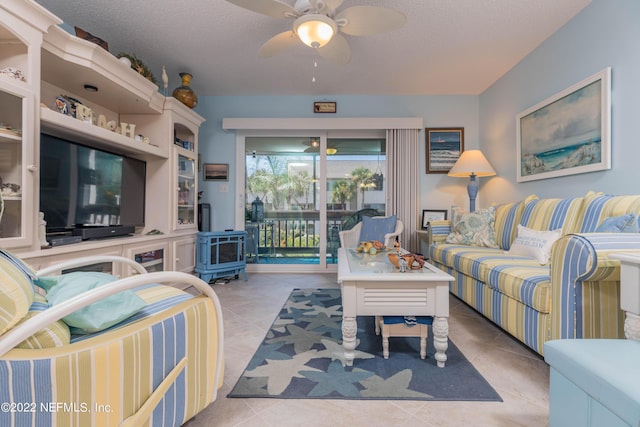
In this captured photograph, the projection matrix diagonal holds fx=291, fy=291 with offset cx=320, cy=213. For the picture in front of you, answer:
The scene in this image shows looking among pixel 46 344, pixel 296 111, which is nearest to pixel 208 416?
pixel 46 344

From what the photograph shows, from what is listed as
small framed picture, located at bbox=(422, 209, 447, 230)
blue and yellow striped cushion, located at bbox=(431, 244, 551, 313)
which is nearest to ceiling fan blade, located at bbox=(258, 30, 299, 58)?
blue and yellow striped cushion, located at bbox=(431, 244, 551, 313)

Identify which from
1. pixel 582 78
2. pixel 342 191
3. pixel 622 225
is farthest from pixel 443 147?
pixel 622 225

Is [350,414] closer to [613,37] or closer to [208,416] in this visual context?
[208,416]

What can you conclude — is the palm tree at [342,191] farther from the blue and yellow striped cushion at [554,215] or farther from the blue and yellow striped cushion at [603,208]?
the blue and yellow striped cushion at [603,208]

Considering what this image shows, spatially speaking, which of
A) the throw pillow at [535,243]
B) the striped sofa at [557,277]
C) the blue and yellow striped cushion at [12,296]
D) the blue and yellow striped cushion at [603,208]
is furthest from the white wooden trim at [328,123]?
the blue and yellow striped cushion at [12,296]

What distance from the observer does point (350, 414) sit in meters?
1.20

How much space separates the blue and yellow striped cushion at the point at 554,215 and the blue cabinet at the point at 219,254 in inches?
115

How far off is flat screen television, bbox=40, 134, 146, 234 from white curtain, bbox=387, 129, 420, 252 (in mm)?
→ 2969

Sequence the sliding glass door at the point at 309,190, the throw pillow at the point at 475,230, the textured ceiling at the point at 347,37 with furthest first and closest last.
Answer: the sliding glass door at the point at 309,190 < the throw pillow at the point at 475,230 < the textured ceiling at the point at 347,37

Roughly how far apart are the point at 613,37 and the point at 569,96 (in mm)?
452

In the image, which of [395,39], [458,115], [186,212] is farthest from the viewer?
[458,115]

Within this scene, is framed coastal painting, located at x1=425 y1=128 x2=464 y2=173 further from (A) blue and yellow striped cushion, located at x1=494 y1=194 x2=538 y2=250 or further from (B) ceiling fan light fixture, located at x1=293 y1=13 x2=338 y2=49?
(B) ceiling fan light fixture, located at x1=293 y1=13 x2=338 y2=49

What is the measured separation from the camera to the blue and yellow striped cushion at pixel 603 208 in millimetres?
1659

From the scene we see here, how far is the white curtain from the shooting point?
3918 millimetres
